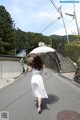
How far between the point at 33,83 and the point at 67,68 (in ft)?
71.7

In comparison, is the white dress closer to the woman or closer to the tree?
the woman

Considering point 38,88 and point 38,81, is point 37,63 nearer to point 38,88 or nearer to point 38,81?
point 38,81

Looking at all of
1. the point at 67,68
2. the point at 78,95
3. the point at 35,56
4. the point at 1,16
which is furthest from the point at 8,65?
the point at 35,56

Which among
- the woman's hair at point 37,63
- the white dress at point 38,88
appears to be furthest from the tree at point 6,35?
the white dress at point 38,88

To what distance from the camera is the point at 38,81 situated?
8.39 metres

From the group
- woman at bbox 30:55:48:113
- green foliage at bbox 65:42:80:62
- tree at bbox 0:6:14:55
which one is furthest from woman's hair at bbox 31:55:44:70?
tree at bbox 0:6:14:55

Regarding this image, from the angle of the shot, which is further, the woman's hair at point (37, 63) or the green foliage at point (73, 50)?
the green foliage at point (73, 50)

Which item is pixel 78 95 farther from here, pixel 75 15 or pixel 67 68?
pixel 75 15

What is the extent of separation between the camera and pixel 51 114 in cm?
822

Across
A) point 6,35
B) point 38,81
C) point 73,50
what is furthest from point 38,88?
point 6,35

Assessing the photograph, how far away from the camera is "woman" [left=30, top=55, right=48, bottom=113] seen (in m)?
8.34

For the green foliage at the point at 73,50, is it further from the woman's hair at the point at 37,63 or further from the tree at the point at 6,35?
the woman's hair at the point at 37,63

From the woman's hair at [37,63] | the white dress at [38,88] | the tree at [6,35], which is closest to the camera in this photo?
the white dress at [38,88]

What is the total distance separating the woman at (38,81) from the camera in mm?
8336
